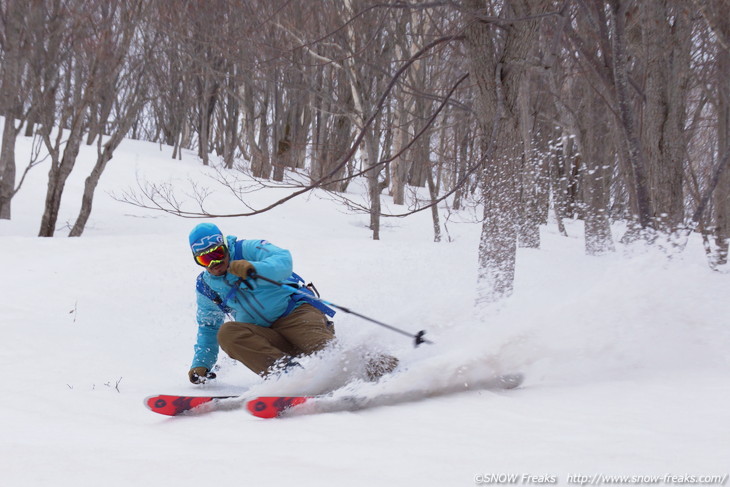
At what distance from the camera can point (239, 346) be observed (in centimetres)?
387

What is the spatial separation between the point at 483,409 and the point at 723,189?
339 inches

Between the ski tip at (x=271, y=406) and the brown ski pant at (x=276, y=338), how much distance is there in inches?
29.6

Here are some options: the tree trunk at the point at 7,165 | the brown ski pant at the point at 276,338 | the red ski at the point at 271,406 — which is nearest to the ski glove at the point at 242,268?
the brown ski pant at the point at 276,338

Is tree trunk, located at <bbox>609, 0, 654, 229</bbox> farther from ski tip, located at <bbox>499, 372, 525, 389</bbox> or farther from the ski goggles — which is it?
the ski goggles

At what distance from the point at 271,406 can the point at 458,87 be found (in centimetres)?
959

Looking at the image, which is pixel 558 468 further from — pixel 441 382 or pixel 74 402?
pixel 74 402

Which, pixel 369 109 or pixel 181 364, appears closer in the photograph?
pixel 181 364

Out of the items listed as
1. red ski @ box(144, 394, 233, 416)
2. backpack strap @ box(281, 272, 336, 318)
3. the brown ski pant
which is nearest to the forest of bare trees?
backpack strap @ box(281, 272, 336, 318)

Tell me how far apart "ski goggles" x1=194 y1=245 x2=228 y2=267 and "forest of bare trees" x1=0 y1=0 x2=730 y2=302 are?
29.1 inches

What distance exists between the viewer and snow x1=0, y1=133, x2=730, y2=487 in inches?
76.0

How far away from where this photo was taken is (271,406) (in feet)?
10.0

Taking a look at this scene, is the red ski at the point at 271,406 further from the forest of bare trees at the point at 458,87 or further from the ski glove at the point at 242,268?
the forest of bare trees at the point at 458,87

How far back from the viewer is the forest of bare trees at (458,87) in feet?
15.0

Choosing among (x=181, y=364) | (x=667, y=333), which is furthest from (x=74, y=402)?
(x=667, y=333)
